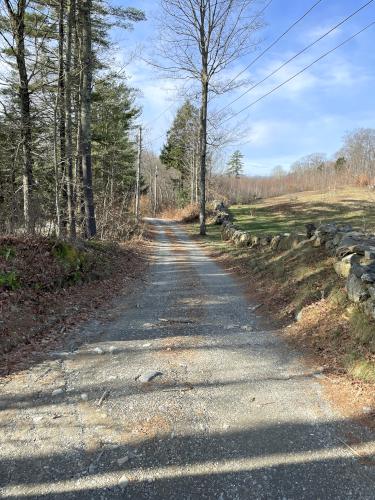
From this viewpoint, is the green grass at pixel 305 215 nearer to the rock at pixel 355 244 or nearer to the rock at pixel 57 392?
the rock at pixel 355 244

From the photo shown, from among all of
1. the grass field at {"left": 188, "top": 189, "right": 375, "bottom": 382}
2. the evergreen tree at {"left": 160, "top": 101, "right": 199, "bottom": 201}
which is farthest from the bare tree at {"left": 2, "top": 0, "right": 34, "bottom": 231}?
the evergreen tree at {"left": 160, "top": 101, "right": 199, "bottom": 201}

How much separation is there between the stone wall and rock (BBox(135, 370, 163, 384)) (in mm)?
2931

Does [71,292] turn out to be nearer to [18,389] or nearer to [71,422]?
[18,389]

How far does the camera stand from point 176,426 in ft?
11.3

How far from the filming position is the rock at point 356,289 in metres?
5.40

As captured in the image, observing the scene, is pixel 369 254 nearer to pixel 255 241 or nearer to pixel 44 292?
pixel 44 292

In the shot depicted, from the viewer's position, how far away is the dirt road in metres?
2.74

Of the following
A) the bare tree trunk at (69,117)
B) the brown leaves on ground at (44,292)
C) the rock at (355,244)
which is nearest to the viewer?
the brown leaves on ground at (44,292)

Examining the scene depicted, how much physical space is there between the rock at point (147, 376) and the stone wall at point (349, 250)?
115 inches

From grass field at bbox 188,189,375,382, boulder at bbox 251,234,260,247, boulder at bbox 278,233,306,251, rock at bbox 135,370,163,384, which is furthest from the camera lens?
boulder at bbox 251,234,260,247

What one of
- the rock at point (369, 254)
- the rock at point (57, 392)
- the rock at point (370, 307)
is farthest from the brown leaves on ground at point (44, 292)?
the rock at point (369, 254)

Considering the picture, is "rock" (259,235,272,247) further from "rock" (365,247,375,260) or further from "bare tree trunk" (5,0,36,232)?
"bare tree trunk" (5,0,36,232)

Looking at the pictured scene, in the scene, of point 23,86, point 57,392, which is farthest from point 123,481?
point 23,86

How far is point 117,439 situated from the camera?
3227 mm
